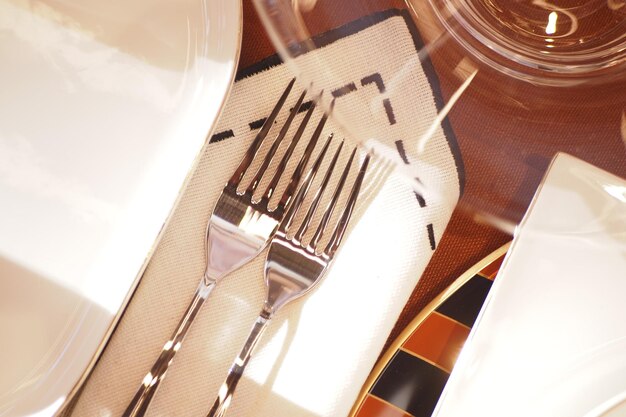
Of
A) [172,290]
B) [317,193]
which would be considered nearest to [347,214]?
[317,193]

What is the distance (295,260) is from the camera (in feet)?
1.55

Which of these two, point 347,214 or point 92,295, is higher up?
point 347,214

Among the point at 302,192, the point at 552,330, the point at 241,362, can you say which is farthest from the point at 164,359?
the point at 552,330

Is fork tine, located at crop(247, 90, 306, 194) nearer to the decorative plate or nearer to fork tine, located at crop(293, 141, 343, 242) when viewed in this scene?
fork tine, located at crop(293, 141, 343, 242)

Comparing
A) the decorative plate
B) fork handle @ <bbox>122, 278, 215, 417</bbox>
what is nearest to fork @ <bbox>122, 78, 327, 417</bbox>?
fork handle @ <bbox>122, 278, 215, 417</bbox>

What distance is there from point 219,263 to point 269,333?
65mm

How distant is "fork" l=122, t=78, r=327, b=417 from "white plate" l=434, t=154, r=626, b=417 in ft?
0.55

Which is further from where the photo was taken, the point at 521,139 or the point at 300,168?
the point at 300,168

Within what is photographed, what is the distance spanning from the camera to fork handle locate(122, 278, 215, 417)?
0.46 m

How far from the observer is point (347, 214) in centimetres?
47

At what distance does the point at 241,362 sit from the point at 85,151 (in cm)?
19

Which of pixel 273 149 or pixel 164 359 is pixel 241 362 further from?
pixel 273 149

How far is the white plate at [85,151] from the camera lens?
440mm

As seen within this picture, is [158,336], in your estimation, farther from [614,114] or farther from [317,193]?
[614,114]
